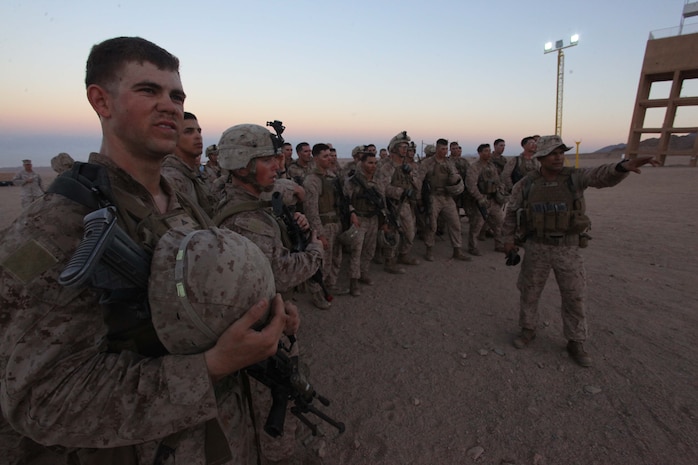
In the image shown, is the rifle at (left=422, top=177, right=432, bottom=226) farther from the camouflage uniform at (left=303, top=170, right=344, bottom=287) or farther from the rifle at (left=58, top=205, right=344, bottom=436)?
the rifle at (left=58, top=205, right=344, bottom=436)

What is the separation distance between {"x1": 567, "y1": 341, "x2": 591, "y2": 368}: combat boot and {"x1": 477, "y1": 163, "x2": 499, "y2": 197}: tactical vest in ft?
14.2

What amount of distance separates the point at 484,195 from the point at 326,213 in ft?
12.7

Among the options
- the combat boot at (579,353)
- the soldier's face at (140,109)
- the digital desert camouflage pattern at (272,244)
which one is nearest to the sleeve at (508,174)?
the combat boot at (579,353)

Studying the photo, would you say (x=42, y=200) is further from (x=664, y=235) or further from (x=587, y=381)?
(x=664, y=235)

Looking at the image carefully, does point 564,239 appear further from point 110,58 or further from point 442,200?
point 110,58

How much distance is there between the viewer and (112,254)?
0.85 metres

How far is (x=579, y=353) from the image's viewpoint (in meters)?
3.42

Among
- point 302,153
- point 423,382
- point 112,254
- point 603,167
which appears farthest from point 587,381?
point 302,153

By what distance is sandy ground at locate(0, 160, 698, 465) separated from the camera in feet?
8.29

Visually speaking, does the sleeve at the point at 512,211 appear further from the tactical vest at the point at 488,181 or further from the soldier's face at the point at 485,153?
the soldier's face at the point at 485,153

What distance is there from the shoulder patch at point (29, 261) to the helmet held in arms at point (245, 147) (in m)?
1.64

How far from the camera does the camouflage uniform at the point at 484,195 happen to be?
7.24 metres

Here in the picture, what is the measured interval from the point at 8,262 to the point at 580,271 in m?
4.10

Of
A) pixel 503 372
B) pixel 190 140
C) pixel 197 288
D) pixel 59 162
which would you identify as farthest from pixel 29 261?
pixel 59 162
